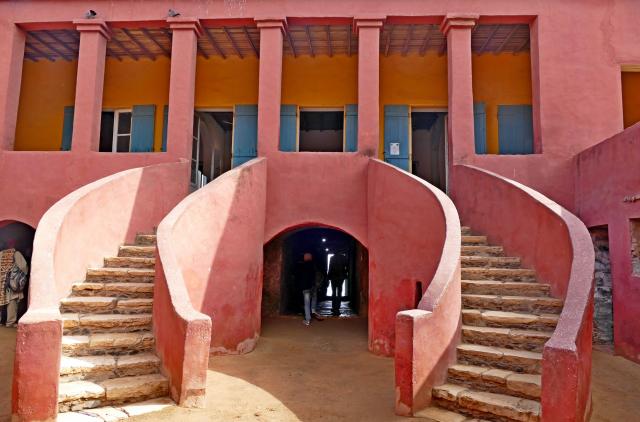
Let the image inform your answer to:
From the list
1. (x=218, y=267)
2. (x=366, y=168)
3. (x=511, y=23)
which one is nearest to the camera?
(x=218, y=267)

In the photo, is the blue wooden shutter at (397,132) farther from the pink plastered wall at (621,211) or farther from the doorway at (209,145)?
the doorway at (209,145)

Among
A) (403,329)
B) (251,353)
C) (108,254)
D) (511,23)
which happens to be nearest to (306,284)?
(251,353)

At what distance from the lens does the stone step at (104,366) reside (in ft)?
15.0

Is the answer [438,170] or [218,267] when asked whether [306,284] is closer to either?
[218,267]

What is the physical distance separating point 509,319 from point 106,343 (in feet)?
14.2

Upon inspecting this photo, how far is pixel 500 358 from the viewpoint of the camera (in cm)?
479

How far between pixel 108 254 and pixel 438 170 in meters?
9.53

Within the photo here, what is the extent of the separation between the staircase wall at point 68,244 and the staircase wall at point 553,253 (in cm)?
414

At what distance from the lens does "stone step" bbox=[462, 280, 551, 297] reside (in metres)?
5.59

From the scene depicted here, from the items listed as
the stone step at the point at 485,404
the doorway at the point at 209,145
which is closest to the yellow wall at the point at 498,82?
the doorway at the point at 209,145

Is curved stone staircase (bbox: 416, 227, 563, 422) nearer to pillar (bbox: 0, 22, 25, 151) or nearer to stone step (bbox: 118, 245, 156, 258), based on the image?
stone step (bbox: 118, 245, 156, 258)

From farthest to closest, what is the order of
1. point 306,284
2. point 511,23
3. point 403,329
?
point 306,284, point 511,23, point 403,329

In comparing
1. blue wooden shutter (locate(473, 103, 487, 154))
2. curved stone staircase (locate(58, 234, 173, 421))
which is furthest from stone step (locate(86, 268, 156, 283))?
blue wooden shutter (locate(473, 103, 487, 154))

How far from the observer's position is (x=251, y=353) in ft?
24.1
